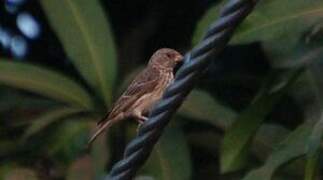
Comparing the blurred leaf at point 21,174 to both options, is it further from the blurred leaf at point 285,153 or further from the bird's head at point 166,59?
the blurred leaf at point 285,153

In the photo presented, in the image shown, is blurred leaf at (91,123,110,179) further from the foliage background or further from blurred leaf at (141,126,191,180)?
blurred leaf at (141,126,191,180)

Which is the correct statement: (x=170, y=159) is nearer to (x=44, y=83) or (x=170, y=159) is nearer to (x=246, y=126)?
(x=246, y=126)

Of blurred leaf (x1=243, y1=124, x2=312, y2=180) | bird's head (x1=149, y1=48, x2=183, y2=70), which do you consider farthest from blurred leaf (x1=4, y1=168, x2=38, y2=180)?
blurred leaf (x1=243, y1=124, x2=312, y2=180)

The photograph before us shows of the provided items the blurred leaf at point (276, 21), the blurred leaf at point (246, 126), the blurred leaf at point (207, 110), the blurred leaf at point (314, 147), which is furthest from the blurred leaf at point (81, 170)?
the blurred leaf at point (314, 147)

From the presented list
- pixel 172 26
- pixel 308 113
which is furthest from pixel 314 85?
pixel 172 26

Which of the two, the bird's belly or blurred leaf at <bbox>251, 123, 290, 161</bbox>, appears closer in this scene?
blurred leaf at <bbox>251, 123, 290, 161</bbox>

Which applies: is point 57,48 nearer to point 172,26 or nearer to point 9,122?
point 172,26

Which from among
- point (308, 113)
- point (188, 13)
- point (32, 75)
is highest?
point (32, 75)
